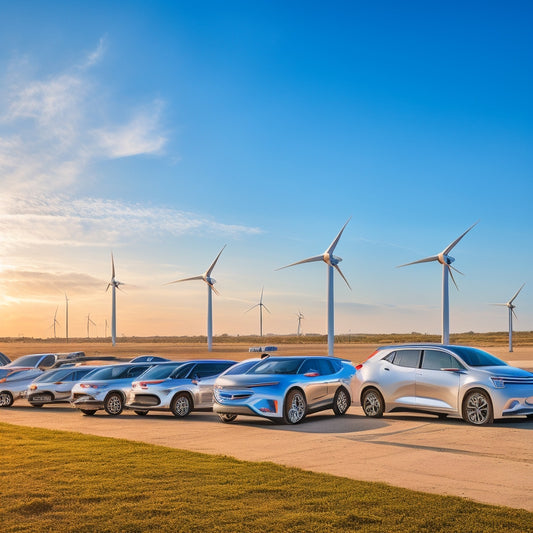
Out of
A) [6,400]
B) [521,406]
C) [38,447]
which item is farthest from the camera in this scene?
[6,400]

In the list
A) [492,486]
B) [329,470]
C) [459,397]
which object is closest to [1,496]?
[329,470]

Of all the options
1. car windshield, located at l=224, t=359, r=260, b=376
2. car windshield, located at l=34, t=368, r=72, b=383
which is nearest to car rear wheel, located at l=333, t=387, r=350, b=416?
car windshield, located at l=224, t=359, r=260, b=376

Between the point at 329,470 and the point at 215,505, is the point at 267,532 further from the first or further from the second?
the point at 329,470

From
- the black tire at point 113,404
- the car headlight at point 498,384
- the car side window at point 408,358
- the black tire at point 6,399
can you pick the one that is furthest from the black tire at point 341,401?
the black tire at point 6,399

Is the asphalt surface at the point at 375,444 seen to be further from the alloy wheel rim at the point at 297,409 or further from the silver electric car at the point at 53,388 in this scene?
the silver electric car at the point at 53,388

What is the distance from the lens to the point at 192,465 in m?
9.68

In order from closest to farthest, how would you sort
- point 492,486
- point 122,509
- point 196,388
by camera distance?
point 122,509
point 492,486
point 196,388

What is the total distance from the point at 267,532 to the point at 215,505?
43.9 inches

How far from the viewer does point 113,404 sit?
19.8 meters

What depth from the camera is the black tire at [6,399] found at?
23.4 m

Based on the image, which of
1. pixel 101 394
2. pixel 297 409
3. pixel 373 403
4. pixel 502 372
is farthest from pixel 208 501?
pixel 101 394

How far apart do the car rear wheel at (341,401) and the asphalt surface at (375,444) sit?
0.26 meters

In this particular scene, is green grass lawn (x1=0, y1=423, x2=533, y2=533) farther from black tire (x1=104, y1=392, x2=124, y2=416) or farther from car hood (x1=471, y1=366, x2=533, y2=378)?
black tire (x1=104, y1=392, x2=124, y2=416)

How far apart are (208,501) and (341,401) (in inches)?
410
